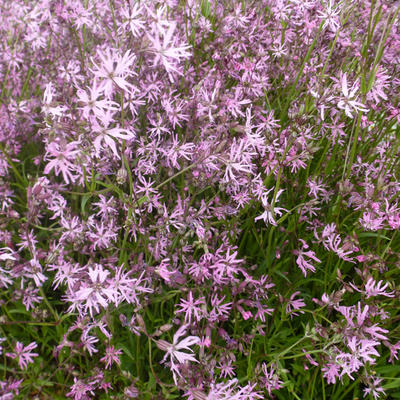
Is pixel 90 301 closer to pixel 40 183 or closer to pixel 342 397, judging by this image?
pixel 40 183

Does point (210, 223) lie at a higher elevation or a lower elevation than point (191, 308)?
higher

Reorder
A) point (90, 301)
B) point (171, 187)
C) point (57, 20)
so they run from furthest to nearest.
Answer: point (57, 20) < point (171, 187) < point (90, 301)

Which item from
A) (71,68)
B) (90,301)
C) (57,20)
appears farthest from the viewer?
(57,20)

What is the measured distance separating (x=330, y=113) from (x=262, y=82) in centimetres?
47

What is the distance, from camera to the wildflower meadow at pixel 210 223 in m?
1.80

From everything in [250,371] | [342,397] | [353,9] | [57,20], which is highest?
[353,9]

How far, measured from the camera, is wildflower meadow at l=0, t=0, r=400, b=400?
1799mm

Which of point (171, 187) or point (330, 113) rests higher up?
point (330, 113)

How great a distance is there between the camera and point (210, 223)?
2018 mm

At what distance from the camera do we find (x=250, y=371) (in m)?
2.01

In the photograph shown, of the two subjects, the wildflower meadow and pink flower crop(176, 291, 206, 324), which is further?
pink flower crop(176, 291, 206, 324)

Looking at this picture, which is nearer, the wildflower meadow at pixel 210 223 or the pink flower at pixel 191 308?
the wildflower meadow at pixel 210 223

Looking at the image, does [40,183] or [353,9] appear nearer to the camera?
[40,183]

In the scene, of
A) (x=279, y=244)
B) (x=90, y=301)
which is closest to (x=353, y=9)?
(x=279, y=244)
